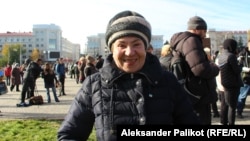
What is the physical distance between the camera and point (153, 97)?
2.19 metres

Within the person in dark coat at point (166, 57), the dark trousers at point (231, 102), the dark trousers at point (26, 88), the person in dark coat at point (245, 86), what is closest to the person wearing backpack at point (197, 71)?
the person in dark coat at point (166, 57)

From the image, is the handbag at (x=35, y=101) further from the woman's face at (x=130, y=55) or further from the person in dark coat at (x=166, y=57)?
the woman's face at (x=130, y=55)

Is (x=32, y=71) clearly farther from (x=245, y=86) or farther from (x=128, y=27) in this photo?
(x=128, y=27)

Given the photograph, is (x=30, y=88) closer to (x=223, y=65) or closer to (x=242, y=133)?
(x=223, y=65)

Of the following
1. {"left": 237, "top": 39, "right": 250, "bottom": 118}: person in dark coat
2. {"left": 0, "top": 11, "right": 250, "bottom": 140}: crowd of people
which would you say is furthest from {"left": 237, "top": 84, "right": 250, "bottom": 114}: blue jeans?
{"left": 0, "top": 11, "right": 250, "bottom": 140}: crowd of people

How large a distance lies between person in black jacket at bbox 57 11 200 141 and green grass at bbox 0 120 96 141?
4420 mm

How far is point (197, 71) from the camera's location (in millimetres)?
4391

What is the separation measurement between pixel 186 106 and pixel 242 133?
0.35m

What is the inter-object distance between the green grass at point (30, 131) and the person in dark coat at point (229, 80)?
242cm

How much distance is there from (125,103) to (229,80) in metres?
5.13

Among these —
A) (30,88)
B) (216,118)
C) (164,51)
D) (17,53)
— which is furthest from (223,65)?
(17,53)

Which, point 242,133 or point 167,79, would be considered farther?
point 167,79

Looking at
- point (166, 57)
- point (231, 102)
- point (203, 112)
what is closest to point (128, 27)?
point (203, 112)

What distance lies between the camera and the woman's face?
2.22 m
